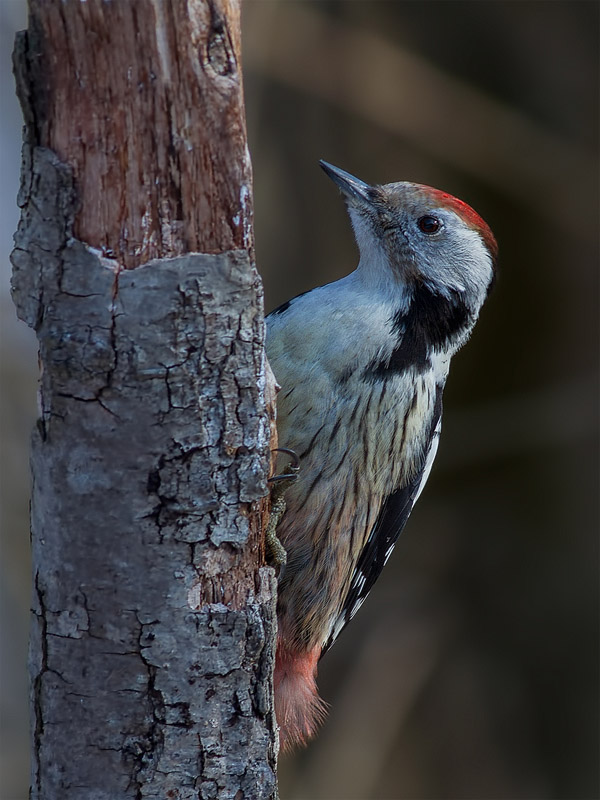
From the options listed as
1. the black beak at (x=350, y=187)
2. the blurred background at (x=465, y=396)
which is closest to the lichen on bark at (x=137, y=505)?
the black beak at (x=350, y=187)

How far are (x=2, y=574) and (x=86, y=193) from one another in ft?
12.2

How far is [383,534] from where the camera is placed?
3209 mm

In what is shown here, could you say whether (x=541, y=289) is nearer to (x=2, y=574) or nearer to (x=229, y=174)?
(x=2, y=574)

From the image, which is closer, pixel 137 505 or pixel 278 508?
pixel 137 505

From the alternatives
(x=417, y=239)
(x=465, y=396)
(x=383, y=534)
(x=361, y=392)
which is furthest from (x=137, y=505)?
(x=465, y=396)

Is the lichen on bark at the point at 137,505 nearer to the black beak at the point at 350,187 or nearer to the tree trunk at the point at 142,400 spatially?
the tree trunk at the point at 142,400

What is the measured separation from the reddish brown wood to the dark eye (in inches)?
58.7

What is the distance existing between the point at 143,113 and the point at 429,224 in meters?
1.68

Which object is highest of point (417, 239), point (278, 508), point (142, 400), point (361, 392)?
point (417, 239)

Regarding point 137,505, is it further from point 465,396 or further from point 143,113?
point 465,396

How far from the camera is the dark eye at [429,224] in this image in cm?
315

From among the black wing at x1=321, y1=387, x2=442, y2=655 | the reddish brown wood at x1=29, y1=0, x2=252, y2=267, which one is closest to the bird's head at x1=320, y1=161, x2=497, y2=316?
the black wing at x1=321, y1=387, x2=442, y2=655

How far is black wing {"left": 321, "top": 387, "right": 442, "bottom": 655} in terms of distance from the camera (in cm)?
315

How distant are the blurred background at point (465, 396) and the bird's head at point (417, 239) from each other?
6.90 feet
